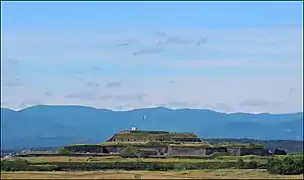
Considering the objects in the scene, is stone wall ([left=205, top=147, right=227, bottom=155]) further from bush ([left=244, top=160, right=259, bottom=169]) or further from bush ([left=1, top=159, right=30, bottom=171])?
bush ([left=1, top=159, right=30, bottom=171])

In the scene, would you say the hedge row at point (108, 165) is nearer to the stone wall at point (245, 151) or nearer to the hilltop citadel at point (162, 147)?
the hilltop citadel at point (162, 147)

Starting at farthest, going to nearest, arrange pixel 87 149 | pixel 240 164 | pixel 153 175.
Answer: pixel 87 149, pixel 240 164, pixel 153 175

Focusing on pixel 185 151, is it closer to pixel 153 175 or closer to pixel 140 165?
pixel 140 165

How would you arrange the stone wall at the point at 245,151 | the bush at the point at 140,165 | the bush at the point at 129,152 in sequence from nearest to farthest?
the bush at the point at 140,165 → the bush at the point at 129,152 → the stone wall at the point at 245,151

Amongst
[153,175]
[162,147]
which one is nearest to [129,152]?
[162,147]

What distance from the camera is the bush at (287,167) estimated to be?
7488cm

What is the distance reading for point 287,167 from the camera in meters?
75.4

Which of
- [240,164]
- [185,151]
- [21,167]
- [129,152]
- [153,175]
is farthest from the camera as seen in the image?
[185,151]

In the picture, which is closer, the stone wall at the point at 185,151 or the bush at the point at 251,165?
the bush at the point at 251,165

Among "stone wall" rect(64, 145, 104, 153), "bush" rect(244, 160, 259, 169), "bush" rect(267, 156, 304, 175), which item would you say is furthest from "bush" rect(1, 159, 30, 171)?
"bush" rect(267, 156, 304, 175)

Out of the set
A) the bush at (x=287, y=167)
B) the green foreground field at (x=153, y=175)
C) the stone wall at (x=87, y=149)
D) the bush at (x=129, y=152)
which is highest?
the stone wall at (x=87, y=149)

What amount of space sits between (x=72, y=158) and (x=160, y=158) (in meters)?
9.89

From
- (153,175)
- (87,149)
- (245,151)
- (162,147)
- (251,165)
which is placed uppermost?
(162,147)

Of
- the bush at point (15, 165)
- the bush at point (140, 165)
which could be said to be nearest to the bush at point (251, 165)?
the bush at point (140, 165)
